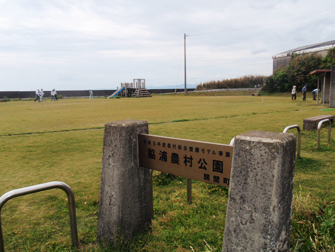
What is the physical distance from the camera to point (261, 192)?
6.09 ft

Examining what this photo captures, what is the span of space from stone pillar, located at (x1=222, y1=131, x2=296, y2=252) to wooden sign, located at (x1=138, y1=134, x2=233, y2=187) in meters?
0.27

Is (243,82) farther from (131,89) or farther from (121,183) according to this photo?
(121,183)

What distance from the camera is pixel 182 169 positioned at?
2543 millimetres

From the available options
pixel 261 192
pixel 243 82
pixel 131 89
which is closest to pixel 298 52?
pixel 243 82

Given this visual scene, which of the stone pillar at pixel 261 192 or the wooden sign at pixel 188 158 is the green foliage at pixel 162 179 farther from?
the stone pillar at pixel 261 192

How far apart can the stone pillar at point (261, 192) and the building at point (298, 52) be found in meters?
39.4

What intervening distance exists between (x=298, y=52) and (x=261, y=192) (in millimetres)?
43015

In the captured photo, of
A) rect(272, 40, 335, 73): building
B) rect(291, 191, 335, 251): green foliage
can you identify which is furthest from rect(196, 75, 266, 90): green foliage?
rect(291, 191, 335, 251): green foliage

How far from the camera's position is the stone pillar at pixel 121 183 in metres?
2.71

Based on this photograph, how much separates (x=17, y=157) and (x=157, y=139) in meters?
4.70

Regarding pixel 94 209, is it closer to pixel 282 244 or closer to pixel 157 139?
pixel 157 139

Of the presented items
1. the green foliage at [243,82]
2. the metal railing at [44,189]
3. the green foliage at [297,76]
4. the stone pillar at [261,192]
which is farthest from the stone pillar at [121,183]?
the green foliage at [243,82]

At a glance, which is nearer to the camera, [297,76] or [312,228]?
[312,228]

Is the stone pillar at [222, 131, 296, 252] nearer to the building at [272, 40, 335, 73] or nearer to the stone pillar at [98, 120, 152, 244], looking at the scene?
the stone pillar at [98, 120, 152, 244]
